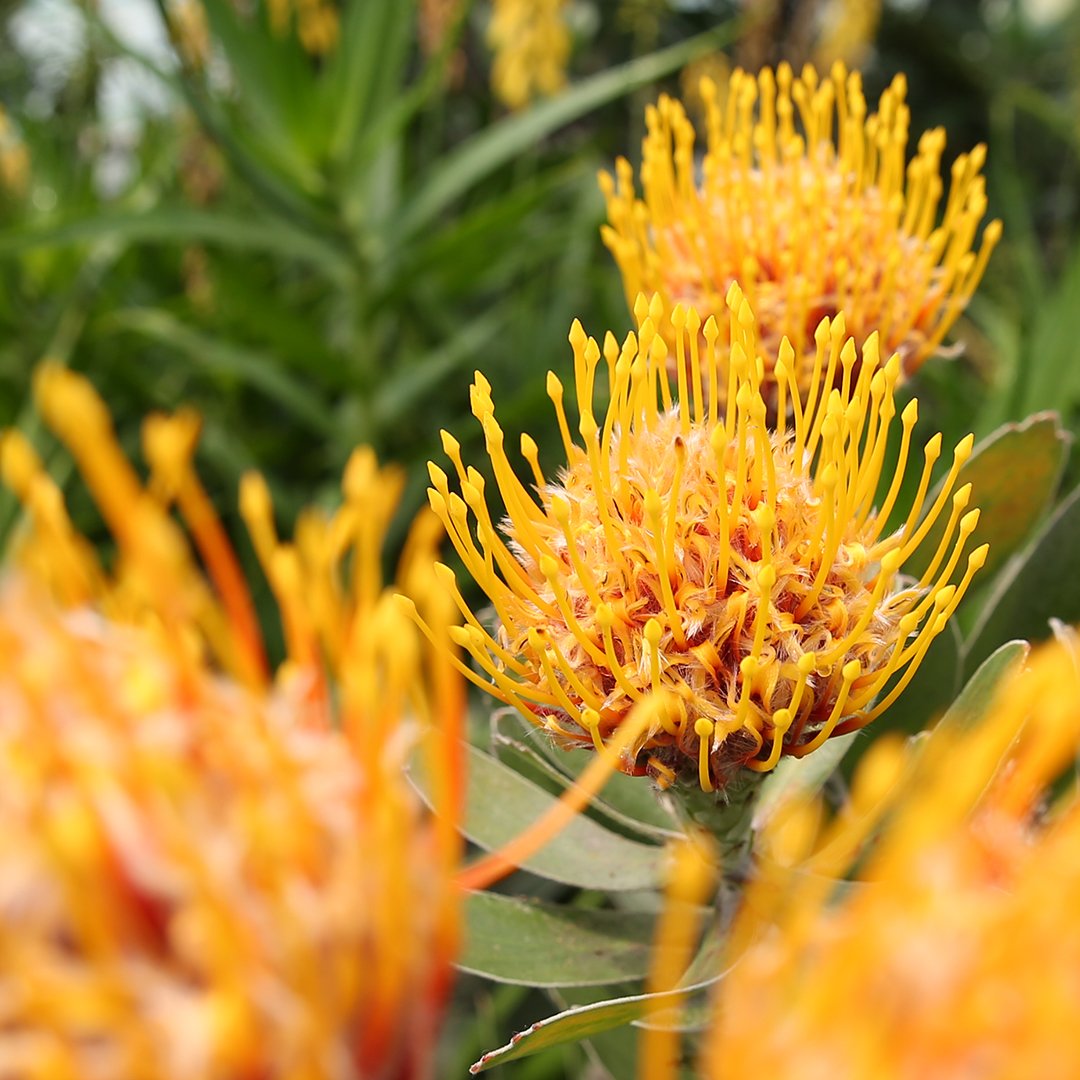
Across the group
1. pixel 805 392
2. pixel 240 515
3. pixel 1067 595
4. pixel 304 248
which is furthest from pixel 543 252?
pixel 1067 595

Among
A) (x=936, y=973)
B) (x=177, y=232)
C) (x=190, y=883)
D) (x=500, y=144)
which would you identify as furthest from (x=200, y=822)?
(x=500, y=144)

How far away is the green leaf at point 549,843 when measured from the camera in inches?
19.5

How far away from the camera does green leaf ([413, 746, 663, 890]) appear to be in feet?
1.62

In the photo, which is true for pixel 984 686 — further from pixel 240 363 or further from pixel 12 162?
pixel 12 162

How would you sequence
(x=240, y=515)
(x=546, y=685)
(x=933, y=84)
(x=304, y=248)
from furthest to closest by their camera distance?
(x=933, y=84) < (x=240, y=515) < (x=304, y=248) < (x=546, y=685)

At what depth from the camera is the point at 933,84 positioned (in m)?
3.30

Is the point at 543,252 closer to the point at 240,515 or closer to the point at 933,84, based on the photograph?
the point at 240,515

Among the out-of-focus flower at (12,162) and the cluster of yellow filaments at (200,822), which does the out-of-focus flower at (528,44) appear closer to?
the out-of-focus flower at (12,162)

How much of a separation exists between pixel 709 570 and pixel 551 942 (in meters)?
0.17

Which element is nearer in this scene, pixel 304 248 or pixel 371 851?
pixel 371 851

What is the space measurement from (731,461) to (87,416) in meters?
0.26

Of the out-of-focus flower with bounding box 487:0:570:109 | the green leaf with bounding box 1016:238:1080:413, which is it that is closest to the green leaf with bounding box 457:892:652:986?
the green leaf with bounding box 1016:238:1080:413

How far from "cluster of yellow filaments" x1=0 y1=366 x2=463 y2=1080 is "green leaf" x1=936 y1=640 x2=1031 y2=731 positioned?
0.70ft

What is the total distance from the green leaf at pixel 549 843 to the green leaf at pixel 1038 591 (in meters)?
0.18
